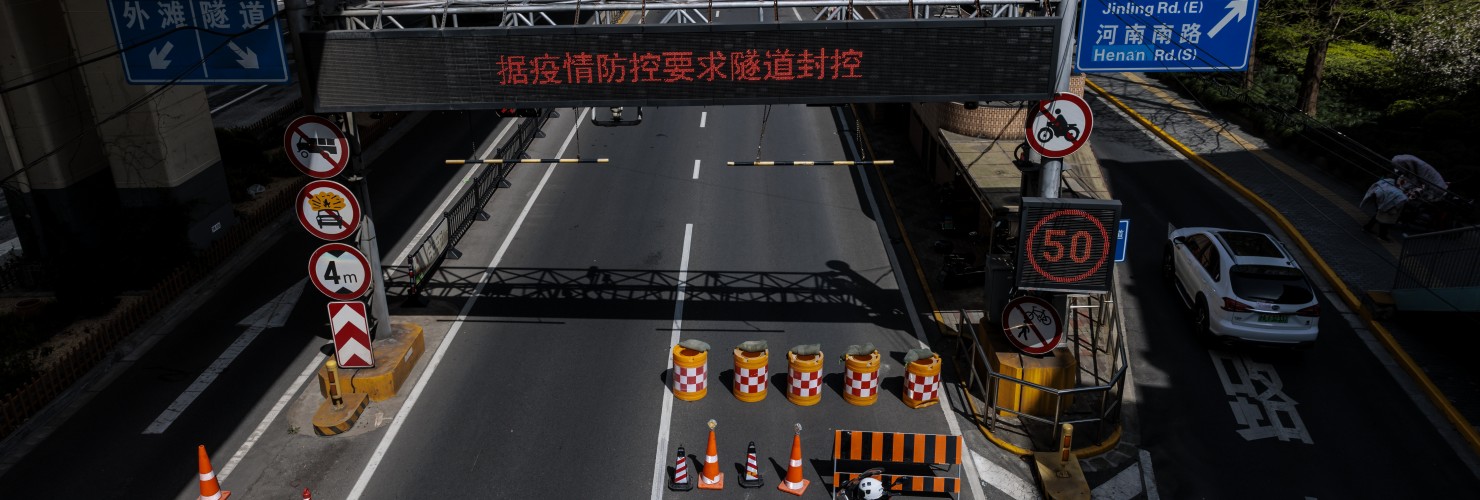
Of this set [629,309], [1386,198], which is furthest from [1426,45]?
[629,309]

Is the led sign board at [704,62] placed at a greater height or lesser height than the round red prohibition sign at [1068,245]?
greater

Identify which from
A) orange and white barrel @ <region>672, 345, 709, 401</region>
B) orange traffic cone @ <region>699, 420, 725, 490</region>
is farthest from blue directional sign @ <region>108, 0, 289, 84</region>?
orange traffic cone @ <region>699, 420, 725, 490</region>

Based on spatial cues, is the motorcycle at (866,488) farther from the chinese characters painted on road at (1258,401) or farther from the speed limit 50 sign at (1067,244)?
the chinese characters painted on road at (1258,401)

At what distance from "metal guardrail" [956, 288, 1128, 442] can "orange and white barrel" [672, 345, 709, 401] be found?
4.63 metres

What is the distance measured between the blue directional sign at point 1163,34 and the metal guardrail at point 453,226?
1032 centimetres

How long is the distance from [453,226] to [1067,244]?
14.9 metres

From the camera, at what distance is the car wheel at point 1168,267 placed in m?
21.2

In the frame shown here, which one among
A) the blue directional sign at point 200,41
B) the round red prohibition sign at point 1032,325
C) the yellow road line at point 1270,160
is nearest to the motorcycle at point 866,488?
the round red prohibition sign at point 1032,325

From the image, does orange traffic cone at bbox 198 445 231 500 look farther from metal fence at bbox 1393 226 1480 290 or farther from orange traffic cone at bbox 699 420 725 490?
metal fence at bbox 1393 226 1480 290

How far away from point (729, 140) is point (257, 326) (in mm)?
17352

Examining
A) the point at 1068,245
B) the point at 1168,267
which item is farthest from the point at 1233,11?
the point at 1168,267

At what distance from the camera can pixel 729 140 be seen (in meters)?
33.5

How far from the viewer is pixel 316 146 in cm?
1580

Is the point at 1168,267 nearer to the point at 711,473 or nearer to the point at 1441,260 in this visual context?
the point at 1441,260
